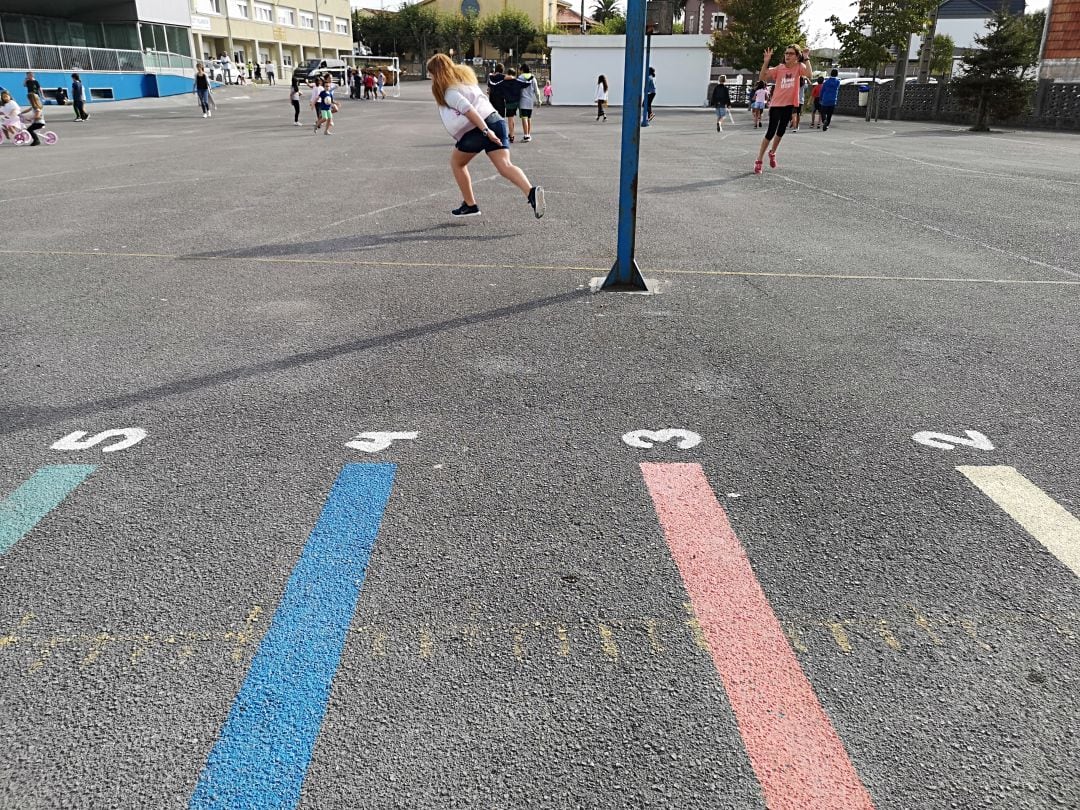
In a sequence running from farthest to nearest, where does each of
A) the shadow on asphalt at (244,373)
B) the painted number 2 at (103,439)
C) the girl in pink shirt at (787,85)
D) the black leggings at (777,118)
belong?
the black leggings at (777,118) < the girl in pink shirt at (787,85) < the shadow on asphalt at (244,373) < the painted number 2 at (103,439)

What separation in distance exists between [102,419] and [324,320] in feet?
6.35

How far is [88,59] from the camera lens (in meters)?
40.3

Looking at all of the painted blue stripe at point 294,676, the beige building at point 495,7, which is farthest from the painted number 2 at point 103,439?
the beige building at point 495,7

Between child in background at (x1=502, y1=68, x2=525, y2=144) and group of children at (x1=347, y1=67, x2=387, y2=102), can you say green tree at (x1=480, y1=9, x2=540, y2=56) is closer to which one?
group of children at (x1=347, y1=67, x2=387, y2=102)

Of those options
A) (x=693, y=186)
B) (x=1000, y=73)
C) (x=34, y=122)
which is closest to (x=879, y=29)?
(x=1000, y=73)

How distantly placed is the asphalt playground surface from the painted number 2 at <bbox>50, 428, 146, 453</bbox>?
0.05 meters

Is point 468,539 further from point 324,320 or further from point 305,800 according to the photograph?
point 324,320

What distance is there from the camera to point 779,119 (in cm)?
1323

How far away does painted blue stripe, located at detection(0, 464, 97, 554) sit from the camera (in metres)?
3.00

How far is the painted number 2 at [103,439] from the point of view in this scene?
3.70 meters

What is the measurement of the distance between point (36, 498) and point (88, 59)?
4621 cm

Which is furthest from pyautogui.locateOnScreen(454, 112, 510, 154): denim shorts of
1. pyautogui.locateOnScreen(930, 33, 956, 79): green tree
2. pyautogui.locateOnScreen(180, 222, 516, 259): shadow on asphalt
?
pyautogui.locateOnScreen(930, 33, 956, 79): green tree

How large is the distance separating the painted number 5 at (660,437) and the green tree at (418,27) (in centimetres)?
10604

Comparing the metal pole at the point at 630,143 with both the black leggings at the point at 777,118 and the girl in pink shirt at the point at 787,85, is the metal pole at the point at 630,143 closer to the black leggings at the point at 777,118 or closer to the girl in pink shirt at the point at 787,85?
the girl in pink shirt at the point at 787,85
